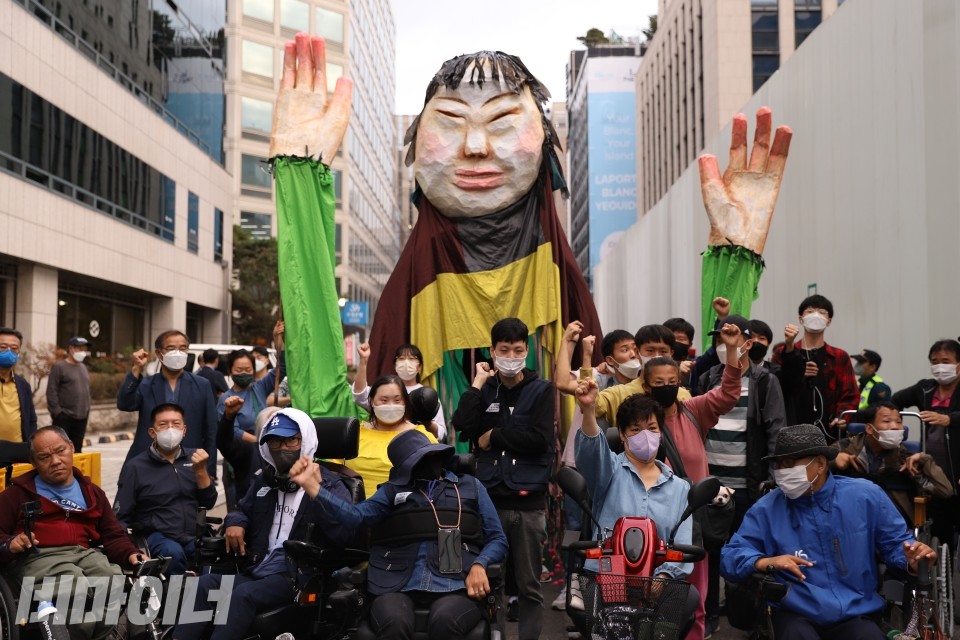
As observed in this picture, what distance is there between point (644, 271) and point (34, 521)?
18638 mm

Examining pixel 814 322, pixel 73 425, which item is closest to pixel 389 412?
pixel 814 322

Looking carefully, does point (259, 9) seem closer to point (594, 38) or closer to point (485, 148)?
point (594, 38)

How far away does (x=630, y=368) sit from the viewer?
572cm

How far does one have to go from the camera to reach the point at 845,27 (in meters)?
10.2

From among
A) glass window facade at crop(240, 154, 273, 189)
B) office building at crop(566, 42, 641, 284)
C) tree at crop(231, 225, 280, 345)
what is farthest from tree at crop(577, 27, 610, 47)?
tree at crop(231, 225, 280, 345)

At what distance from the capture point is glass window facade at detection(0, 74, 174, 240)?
57.1ft

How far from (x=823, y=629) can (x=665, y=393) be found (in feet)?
4.69

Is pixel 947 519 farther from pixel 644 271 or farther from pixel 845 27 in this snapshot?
pixel 644 271

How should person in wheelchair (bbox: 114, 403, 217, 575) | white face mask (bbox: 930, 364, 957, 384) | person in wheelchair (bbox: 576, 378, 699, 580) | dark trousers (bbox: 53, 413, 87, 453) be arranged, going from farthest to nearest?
dark trousers (bbox: 53, 413, 87, 453), white face mask (bbox: 930, 364, 957, 384), person in wheelchair (bbox: 114, 403, 217, 575), person in wheelchair (bbox: 576, 378, 699, 580)

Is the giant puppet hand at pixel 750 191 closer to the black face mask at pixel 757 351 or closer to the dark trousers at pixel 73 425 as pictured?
the black face mask at pixel 757 351

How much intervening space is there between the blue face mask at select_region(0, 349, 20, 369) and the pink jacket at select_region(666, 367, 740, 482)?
199 inches

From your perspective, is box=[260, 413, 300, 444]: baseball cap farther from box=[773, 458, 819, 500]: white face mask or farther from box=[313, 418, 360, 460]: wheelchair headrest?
box=[773, 458, 819, 500]: white face mask

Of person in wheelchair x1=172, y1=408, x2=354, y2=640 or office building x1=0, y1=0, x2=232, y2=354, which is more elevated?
office building x1=0, y1=0, x2=232, y2=354

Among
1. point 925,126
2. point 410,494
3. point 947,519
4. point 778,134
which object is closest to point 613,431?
point 410,494
